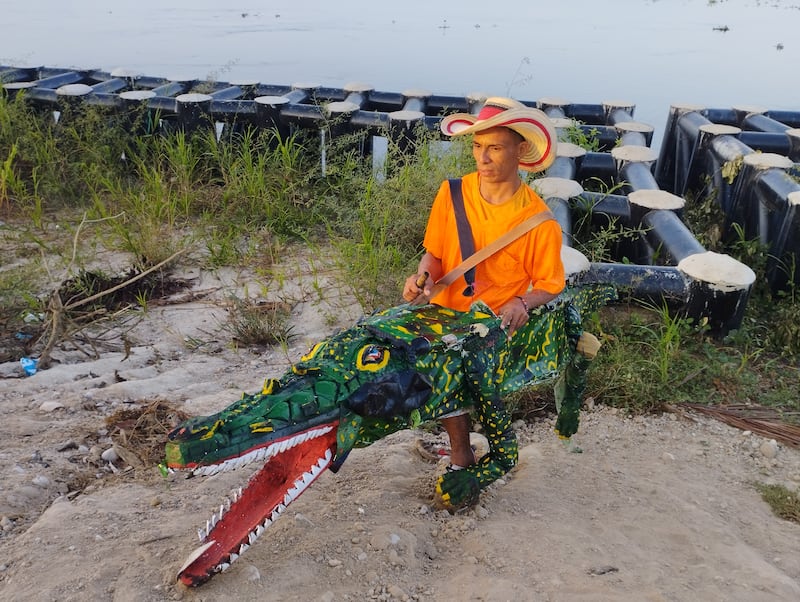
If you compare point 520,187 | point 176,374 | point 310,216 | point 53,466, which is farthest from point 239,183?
point 520,187

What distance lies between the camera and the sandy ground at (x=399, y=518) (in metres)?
2.06

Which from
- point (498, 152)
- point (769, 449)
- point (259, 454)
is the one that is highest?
point (498, 152)

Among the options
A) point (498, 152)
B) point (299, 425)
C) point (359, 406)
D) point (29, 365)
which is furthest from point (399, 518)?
point (29, 365)

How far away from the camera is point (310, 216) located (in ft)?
17.6

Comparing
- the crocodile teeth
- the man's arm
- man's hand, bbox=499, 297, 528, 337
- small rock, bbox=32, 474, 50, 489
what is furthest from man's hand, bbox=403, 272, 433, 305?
small rock, bbox=32, 474, 50, 489

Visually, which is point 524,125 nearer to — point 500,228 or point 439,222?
point 500,228

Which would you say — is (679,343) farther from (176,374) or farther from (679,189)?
(679,189)

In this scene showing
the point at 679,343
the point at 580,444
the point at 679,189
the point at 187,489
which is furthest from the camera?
the point at 679,189

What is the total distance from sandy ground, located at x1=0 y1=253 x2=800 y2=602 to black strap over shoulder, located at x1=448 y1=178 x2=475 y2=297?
0.84m

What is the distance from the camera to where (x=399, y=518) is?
242 centimetres

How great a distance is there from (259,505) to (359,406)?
0.40 meters

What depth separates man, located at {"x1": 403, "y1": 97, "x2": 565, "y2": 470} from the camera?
7.48 ft

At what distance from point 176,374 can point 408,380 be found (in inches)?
71.5

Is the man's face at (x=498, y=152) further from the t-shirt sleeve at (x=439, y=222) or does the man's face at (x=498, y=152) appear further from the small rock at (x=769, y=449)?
the small rock at (x=769, y=449)
